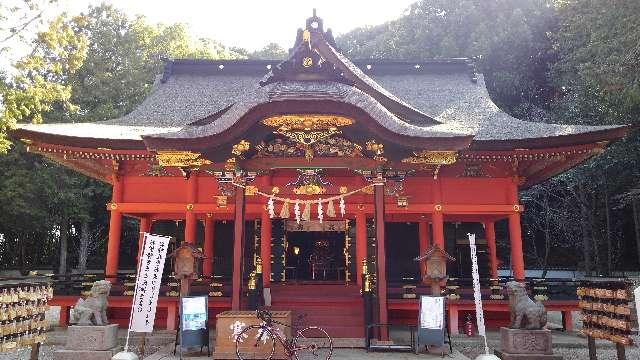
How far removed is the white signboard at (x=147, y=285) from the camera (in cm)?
909

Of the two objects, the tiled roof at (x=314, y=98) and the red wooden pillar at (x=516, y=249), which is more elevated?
the tiled roof at (x=314, y=98)

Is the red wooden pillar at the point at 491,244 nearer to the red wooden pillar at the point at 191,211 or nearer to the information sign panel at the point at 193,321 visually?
the red wooden pillar at the point at 191,211

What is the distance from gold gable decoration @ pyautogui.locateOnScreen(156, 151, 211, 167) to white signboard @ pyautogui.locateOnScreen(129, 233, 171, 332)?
2010 millimetres

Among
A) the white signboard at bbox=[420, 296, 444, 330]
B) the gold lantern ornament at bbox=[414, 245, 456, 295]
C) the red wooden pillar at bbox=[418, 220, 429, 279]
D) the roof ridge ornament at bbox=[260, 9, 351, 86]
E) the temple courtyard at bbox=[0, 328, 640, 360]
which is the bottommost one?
the temple courtyard at bbox=[0, 328, 640, 360]

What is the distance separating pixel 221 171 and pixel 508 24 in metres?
32.6

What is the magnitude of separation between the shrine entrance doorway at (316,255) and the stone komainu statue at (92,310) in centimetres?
890

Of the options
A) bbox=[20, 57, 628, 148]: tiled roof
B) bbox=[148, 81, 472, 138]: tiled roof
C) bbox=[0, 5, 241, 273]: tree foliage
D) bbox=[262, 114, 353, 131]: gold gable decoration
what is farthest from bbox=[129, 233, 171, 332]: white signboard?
bbox=[0, 5, 241, 273]: tree foliage

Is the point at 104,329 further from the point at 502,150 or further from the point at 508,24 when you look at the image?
the point at 508,24

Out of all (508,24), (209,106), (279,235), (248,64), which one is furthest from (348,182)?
(508,24)

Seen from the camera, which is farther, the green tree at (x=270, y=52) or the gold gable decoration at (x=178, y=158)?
the green tree at (x=270, y=52)

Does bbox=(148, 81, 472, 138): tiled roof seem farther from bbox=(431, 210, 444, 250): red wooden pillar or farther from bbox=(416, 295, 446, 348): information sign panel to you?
bbox=(431, 210, 444, 250): red wooden pillar

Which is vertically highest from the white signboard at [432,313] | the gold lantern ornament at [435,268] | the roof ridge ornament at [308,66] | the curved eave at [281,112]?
the roof ridge ornament at [308,66]

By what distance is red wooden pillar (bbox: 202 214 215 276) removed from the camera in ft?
53.2

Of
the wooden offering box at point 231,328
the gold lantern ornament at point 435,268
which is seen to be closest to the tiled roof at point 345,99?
the gold lantern ornament at point 435,268
